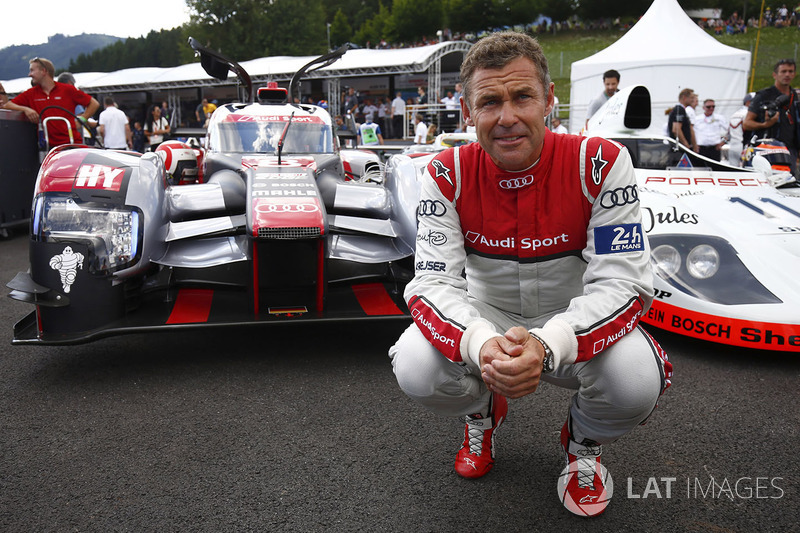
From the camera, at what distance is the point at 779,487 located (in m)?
2.09

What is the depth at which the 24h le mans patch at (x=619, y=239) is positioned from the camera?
6.14 ft

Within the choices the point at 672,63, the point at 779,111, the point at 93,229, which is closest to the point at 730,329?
the point at 93,229

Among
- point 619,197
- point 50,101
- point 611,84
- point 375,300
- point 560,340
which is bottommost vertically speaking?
point 375,300

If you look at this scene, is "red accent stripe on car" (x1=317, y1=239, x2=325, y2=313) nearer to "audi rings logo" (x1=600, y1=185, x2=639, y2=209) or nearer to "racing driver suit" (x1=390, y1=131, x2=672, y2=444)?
"racing driver suit" (x1=390, y1=131, x2=672, y2=444)

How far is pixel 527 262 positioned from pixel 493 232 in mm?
146

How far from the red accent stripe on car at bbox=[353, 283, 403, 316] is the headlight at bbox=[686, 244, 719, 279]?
1.64 meters

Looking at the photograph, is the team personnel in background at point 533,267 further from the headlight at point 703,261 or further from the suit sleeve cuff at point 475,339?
the headlight at point 703,261

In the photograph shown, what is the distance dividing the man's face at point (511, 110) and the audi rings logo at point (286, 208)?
1.47 meters

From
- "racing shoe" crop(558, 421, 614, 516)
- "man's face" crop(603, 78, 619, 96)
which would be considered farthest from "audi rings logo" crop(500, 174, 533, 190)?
"man's face" crop(603, 78, 619, 96)

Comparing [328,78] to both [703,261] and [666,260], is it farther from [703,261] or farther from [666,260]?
[703,261]

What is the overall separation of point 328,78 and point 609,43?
3014 centimetres

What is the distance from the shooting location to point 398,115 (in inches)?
888

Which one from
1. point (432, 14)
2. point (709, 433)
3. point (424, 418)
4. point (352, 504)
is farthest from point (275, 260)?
point (432, 14)

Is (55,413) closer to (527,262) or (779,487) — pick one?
(527,262)
